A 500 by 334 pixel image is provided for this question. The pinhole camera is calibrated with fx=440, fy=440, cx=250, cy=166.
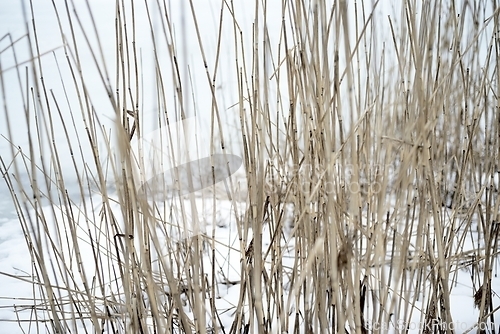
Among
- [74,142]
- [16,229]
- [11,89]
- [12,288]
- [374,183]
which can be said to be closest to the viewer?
[374,183]

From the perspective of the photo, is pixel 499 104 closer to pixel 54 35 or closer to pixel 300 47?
pixel 300 47

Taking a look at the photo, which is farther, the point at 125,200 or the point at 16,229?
the point at 16,229

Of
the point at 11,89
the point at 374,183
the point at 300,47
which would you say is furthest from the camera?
the point at 11,89

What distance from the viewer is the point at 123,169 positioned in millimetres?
553

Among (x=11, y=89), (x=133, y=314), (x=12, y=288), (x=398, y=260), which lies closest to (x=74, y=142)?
(x=11, y=89)

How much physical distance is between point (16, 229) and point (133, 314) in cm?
111

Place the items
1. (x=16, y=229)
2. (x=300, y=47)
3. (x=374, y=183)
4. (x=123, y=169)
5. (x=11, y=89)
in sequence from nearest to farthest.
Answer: (x=123, y=169) → (x=300, y=47) → (x=374, y=183) → (x=16, y=229) → (x=11, y=89)

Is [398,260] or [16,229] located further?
[16,229]

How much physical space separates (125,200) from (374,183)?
43 cm

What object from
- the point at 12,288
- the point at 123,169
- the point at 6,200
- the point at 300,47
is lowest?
the point at 12,288

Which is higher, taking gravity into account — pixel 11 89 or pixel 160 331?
pixel 11 89

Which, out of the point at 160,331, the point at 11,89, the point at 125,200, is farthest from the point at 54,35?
the point at 160,331

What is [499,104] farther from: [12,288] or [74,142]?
[74,142]

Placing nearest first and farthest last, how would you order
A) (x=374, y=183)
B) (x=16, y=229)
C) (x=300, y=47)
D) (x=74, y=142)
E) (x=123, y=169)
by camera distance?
1. (x=123, y=169)
2. (x=300, y=47)
3. (x=374, y=183)
4. (x=16, y=229)
5. (x=74, y=142)
